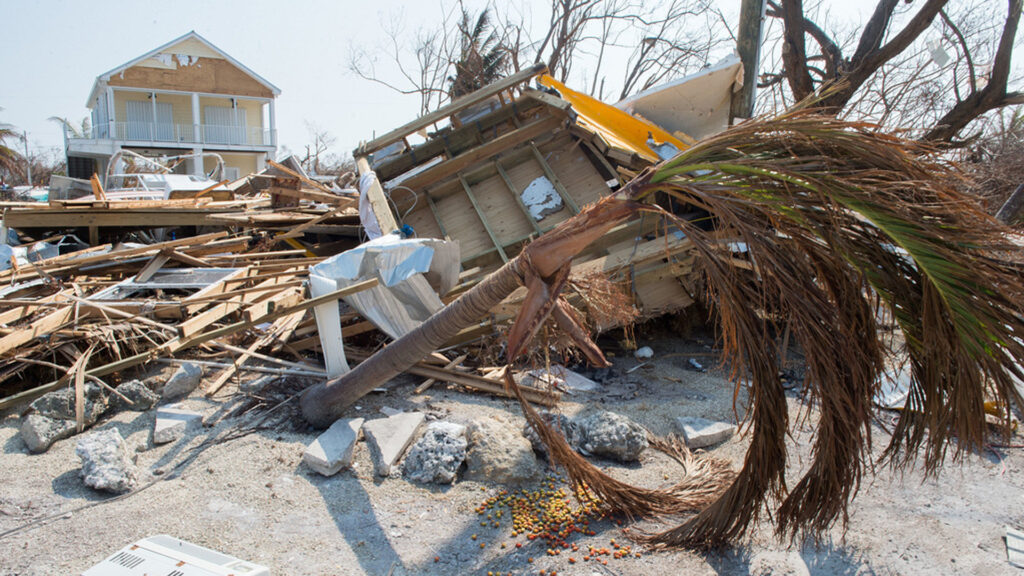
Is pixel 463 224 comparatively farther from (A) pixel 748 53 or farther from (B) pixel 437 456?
(A) pixel 748 53

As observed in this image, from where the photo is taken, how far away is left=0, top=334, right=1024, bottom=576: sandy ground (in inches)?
120

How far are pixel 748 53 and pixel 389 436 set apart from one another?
6965mm

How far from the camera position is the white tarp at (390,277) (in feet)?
16.2

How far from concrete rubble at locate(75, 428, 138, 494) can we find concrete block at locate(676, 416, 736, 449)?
12.1 feet

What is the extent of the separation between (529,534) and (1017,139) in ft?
33.6

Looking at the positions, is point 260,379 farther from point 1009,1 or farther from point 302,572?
point 1009,1

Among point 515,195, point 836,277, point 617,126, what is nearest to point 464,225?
point 515,195

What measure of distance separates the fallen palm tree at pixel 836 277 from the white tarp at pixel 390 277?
2.20 m

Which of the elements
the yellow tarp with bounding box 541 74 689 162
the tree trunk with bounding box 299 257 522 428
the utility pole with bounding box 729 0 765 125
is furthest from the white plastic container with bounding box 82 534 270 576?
the utility pole with bounding box 729 0 765 125

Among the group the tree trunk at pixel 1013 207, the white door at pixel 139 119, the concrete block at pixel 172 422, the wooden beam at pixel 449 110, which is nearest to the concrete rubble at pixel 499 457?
the concrete block at pixel 172 422

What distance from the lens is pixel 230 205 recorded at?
898 centimetres

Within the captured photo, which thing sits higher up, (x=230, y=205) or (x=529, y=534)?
(x=230, y=205)

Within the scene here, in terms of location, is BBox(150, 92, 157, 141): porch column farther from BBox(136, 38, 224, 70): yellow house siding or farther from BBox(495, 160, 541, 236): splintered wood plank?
BBox(495, 160, 541, 236): splintered wood plank

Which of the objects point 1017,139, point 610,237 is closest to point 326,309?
point 610,237
